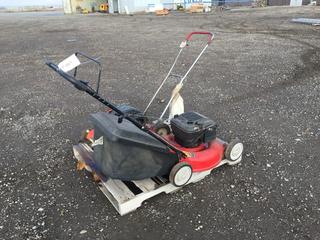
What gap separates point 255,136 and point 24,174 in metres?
2.95

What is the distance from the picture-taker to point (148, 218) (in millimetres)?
2754

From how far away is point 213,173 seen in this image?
3361 mm

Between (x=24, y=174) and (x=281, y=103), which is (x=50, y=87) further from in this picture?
(x=281, y=103)

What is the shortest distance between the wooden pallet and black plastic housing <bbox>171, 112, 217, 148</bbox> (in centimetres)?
35

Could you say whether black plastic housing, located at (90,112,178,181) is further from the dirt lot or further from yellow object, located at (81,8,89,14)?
yellow object, located at (81,8,89,14)

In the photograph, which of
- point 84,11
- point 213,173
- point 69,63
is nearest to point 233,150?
point 213,173

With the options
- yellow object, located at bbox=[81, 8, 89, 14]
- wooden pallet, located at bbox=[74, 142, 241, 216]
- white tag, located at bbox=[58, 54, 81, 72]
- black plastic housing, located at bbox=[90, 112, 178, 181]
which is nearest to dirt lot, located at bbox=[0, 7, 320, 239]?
wooden pallet, located at bbox=[74, 142, 241, 216]

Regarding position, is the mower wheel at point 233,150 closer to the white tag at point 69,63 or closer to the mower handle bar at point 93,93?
the mower handle bar at point 93,93

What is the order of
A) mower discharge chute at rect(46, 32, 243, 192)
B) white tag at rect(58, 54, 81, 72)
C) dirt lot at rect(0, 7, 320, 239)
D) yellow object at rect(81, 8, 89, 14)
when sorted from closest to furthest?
→ 1. white tag at rect(58, 54, 81, 72)
2. mower discharge chute at rect(46, 32, 243, 192)
3. dirt lot at rect(0, 7, 320, 239)
4. yellow object at rect(81, 8, 89, 14)

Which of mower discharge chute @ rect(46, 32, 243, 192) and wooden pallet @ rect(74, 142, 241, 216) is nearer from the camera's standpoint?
mower discharge chute @ rect(46, 32, 243, 192)

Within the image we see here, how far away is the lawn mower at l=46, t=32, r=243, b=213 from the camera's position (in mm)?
Answer: 2521

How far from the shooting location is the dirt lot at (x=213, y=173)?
2.68 m

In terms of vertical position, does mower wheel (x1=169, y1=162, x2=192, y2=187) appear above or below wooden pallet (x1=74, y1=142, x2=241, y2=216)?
above

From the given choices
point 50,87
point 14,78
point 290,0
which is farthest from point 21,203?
point 290,0
